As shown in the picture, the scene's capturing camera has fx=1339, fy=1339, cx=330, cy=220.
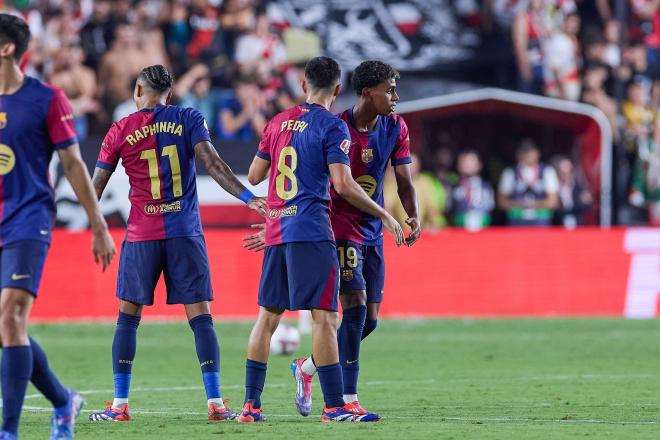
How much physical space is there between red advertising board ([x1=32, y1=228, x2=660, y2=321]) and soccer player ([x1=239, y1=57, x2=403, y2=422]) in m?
10.6

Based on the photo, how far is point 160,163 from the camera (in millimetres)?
9047

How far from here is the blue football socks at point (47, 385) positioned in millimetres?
7270

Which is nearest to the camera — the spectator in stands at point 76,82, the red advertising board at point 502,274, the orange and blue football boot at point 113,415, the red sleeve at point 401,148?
the orange and blue football boot at point 113,415

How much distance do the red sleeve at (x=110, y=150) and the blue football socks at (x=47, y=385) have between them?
2.09 meters

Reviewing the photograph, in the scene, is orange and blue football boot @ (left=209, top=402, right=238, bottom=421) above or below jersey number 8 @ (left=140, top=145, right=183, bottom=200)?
below

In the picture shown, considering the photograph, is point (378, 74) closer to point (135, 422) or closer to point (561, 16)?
point (135, 422)

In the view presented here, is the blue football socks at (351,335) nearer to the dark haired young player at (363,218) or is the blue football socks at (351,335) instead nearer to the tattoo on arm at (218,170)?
the dark haired young player at (363,218)

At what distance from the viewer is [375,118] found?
9.44 m

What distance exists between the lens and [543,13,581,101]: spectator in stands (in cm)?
2341

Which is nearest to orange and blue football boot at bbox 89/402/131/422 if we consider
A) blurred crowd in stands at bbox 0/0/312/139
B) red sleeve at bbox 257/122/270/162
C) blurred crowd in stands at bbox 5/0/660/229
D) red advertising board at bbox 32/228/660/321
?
red sleeve at bbox 257/122/270/162

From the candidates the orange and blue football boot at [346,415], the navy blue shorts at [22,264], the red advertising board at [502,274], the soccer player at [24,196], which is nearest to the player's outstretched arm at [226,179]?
the orange and blue football boot at [346,415]

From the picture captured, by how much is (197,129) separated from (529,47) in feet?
49.6

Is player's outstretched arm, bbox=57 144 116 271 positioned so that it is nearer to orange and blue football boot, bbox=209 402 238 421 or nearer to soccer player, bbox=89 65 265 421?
soccer player, bbox=89 65 265 421

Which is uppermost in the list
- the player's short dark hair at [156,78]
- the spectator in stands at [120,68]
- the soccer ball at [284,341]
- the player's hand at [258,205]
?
the spectator in stands at [120,68]
